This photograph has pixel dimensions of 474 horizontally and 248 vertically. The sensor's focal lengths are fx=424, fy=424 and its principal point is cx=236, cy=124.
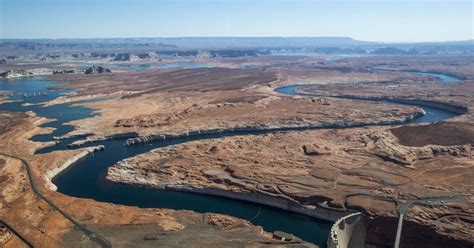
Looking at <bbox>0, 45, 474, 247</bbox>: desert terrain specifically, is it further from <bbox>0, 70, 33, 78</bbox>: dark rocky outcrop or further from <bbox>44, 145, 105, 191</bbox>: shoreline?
<bbox>0, 70, 33, 78</bbox>: dark rocky outcrop

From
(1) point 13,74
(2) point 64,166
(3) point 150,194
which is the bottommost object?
(3) point 150,194

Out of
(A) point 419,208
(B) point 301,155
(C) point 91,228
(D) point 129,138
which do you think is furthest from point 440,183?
(D) point 129,138

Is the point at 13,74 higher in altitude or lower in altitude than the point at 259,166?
higher

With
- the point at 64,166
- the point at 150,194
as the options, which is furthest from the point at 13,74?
the point at 150,194

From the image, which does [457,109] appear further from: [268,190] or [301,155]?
[268,190]

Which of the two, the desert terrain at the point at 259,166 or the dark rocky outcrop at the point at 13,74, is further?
the dark rocky outcrop at the point at 13,74

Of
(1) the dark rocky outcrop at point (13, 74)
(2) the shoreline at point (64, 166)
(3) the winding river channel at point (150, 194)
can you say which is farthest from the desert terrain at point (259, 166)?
(1) the dark rocky outcrop at point (13, 74)

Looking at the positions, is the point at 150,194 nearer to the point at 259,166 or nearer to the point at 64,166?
the point at 259,166

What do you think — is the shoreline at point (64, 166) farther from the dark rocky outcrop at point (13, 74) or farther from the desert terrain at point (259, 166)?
the dark rocky outcrop at point (13, 74)

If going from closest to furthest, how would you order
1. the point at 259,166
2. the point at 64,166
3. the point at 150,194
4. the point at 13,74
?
the point at 150,194 < the point at 259,166 < the point at 64,166 < the point at 13,74

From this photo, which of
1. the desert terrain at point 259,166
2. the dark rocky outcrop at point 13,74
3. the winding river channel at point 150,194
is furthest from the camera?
the dark rocky outcrop at point 13,74

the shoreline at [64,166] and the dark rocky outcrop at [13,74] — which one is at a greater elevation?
the dark rocky outcrop at [13,74]
